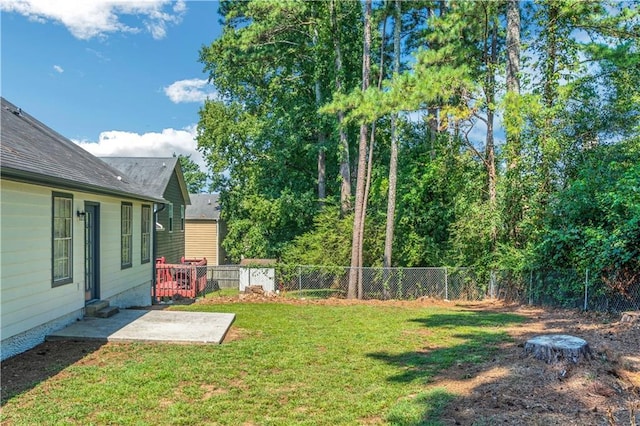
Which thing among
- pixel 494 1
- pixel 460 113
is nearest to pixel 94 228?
pixel 460 113

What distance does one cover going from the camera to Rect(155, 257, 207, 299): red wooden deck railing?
44.2 ft

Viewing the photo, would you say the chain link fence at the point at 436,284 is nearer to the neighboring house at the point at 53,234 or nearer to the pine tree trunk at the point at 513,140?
the pine tree trunk at the point at 513,140

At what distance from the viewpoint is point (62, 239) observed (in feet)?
22.6

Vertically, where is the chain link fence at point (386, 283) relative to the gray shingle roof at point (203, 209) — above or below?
below

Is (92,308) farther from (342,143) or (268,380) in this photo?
(342,143)

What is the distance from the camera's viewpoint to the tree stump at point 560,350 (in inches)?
185

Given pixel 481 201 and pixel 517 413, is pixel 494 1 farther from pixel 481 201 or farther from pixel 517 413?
pixel 517 413

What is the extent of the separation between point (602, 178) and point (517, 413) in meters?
8.26

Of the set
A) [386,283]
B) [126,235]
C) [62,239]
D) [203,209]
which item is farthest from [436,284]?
[203,209]

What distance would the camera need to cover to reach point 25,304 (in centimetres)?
578

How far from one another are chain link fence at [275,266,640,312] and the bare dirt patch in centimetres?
343

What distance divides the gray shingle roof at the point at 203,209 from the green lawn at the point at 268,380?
17.0 m

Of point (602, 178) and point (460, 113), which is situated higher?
point (460, 113)

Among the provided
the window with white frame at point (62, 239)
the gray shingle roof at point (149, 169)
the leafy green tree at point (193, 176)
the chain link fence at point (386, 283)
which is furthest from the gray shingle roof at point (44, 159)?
the leafy green tree at point (193, 176)
